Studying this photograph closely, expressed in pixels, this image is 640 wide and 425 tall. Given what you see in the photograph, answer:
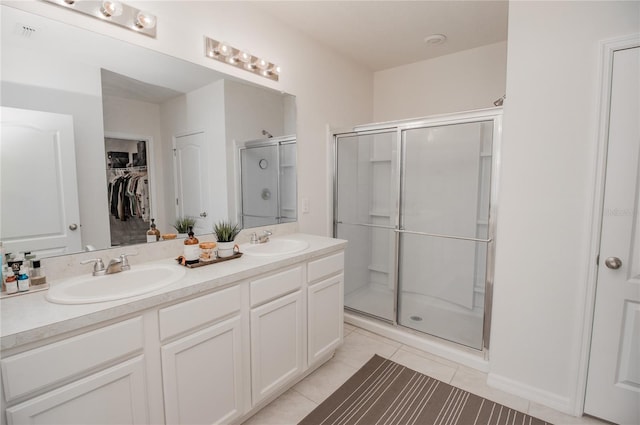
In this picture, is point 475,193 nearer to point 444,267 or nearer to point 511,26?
point 444,267

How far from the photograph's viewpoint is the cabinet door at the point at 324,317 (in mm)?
2027

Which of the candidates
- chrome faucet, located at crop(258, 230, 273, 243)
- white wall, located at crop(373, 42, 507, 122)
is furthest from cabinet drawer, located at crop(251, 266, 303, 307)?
white wall, located at crop(373, 42, 507, 122)

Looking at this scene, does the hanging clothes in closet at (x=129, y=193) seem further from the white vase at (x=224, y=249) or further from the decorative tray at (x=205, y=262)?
the white vase at (x=224, y=249)

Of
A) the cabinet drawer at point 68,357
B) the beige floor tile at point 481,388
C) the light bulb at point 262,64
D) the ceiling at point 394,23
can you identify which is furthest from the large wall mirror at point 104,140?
the beige floor tile at point 481,388

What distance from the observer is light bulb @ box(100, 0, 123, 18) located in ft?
5.06

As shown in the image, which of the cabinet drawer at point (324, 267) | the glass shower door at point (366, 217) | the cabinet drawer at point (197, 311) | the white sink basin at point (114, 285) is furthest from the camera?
the glass shower door at point (366, 217)

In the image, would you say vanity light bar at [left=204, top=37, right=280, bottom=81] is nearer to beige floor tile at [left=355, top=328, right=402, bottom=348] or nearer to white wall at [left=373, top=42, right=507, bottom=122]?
white wall at [left=373, top=42, right=507, bottom=122]

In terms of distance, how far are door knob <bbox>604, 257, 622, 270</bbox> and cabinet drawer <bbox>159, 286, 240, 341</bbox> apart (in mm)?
1944

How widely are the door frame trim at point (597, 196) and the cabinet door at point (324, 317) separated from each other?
4.74ft

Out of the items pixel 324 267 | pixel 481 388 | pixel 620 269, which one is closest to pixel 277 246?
pixel 324 267

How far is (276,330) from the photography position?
5.84ft

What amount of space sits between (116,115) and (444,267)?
9.48 ft

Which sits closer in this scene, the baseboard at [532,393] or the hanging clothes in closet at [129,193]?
the hanging clothes in closet at [129,193]

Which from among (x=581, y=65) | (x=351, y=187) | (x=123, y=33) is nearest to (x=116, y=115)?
(x=123, y=33)
